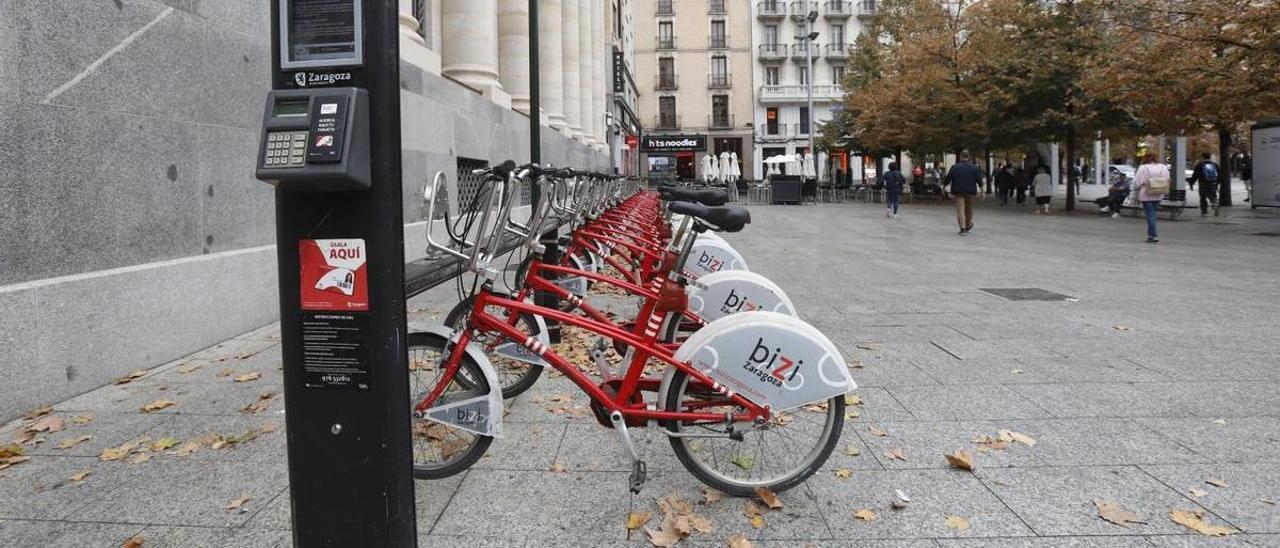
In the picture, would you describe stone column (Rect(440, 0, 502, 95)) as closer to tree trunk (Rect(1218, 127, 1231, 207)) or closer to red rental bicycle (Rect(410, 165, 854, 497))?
red rental bicycle (Rect(410, 165, 854, 497))

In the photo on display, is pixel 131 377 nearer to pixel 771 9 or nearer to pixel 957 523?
pixel 957 523

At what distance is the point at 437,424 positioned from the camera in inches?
148

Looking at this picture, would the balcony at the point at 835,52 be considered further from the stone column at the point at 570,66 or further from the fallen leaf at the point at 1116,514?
the fallen leaf at the point at 1116,514

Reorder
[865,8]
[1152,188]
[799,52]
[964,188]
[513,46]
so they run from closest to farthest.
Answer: [1152,188] < [964,188] < [513,46] < [799,52] < [865,8]

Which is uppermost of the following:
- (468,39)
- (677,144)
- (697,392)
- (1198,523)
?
(677,144)

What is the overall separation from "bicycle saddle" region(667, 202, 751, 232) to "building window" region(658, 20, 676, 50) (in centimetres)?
6984

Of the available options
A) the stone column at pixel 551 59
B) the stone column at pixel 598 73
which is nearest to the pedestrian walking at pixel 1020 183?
the stone column at pixel 598 73

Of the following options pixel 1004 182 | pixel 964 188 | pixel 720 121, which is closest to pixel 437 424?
pixel 964 188

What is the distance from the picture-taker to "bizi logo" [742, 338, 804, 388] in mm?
3428

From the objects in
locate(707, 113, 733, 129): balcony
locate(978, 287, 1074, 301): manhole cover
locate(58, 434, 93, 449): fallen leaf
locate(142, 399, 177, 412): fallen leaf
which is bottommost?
locate(58, 434, 93, 449): fallen leaf

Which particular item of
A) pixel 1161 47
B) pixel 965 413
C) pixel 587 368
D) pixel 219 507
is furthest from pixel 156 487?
pixel 1161 47

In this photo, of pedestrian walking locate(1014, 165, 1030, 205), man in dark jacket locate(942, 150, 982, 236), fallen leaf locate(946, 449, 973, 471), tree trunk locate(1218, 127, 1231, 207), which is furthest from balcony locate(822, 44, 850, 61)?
fallen leaf locate(946, 449, 973, 471)

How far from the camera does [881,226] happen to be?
21.8m

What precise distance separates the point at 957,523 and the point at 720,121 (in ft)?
230
